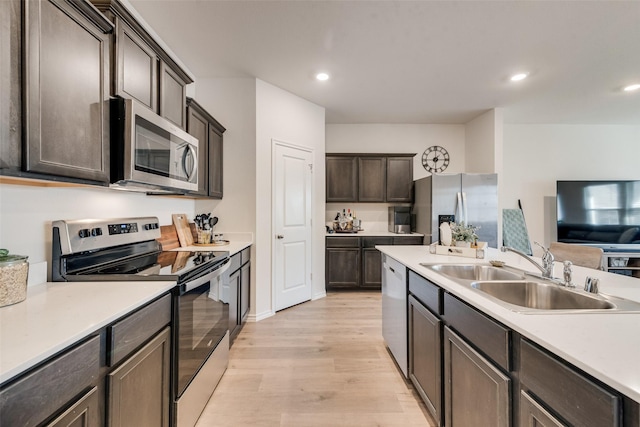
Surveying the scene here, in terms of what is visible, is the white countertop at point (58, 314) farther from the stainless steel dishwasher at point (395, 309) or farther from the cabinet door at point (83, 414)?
the stainless steel dishwasher at point (395, 309)

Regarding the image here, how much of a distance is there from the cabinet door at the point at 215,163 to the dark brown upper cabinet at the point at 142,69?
0.63 meters

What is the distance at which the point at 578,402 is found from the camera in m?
0.69

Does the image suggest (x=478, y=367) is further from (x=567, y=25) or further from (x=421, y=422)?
(x=567, y=25)

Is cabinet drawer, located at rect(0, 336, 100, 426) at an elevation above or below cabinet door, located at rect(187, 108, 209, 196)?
below

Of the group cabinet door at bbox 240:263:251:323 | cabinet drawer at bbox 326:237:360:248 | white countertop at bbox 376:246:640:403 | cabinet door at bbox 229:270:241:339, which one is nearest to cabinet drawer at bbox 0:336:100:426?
white countertop at bbox 376:246:640:403

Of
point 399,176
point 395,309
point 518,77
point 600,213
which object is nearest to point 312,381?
point 395,309

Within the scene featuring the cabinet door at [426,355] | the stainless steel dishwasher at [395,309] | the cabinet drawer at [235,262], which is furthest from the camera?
the cabinet drawer at [235,262]

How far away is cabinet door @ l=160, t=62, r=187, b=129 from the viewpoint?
1840mm

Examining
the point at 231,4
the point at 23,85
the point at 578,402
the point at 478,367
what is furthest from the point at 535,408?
the point at 231,4

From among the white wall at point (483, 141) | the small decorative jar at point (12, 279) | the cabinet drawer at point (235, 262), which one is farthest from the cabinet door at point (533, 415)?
the white wall at point (483, 141)

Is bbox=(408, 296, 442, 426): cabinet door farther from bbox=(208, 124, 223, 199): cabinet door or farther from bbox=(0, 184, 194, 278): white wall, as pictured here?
bbox=(208, 124, 223, 199): cabinet door

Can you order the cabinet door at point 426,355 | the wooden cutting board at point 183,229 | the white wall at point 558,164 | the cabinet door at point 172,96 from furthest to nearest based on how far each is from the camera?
1. the white wall at point 558,164
2. the wooden cutting board at point 183,229
3. the cabinet door at point 172,96
4. the cabinet door at point 426,355

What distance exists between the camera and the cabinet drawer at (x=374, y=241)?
162 inches

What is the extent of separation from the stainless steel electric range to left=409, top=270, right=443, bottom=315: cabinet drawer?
1.32m
